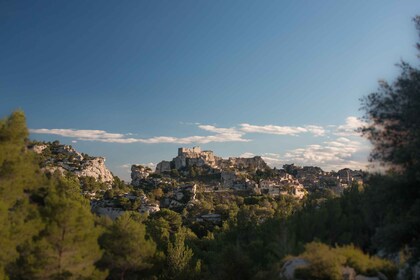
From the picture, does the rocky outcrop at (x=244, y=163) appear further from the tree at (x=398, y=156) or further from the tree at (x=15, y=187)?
the tree at (x=398, y=156)

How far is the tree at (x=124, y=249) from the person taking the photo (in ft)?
76.6

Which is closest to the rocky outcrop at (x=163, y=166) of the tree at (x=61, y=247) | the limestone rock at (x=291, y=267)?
the tree at (x=61, y=247)

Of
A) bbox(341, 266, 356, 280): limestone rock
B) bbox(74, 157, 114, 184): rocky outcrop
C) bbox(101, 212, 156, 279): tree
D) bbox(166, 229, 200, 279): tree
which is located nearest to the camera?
bbox(341, 266, 356, 280): limestone rock

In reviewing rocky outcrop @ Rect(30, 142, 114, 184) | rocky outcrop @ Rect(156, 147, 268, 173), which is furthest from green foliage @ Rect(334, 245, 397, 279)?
rocky outcrop @ Rect(156, 147, 268, 173)

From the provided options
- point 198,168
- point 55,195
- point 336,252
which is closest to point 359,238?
point 336,252

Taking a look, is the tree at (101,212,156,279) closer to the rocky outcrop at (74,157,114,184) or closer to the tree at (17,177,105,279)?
the tree at (17,177,105,279)

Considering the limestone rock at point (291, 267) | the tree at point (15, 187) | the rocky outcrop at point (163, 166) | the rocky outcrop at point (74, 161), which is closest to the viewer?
the limestone rock at point (291, 267)

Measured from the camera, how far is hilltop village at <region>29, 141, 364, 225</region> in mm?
79000

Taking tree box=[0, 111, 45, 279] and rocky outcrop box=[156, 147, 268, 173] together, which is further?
rocky outcrop box=[156, 147, 268, 173]

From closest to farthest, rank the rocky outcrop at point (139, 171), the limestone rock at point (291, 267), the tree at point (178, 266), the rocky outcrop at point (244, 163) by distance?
the limestone rock at point (291, 267), the tree at point (178, 266), the rocky outcrop at point (139, 171), the rocky outcrop at point (244, 163)

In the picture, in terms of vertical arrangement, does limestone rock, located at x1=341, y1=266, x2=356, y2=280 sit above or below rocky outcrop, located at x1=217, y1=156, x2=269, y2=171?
below

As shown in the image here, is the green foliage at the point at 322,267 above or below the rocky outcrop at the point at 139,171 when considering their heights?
above

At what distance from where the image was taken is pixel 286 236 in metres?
30.6

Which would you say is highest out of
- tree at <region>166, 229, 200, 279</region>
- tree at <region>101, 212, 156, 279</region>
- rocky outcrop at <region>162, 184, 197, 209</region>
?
tree at <region>101, 212, 156, 279</region>
